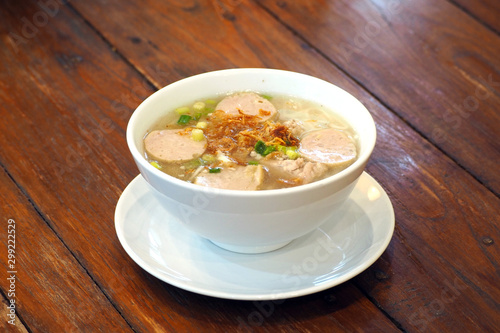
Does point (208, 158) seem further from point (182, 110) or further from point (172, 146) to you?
point (182, 110)

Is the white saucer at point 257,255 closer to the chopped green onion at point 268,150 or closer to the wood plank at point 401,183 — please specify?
the wood plank at point 401,183

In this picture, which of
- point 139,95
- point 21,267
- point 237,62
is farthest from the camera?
point 237,62

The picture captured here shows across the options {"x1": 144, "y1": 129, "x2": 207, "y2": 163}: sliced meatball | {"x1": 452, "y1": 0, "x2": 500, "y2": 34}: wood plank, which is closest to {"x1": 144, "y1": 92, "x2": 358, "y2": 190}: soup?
{"x1": 144, "y1": 129, "x2": 207, "y2": 163}: sliced meatball

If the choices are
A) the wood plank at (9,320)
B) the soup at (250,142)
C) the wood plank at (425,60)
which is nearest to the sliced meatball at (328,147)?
the soup at (250,142)

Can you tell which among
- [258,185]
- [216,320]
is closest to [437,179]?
[258,185]

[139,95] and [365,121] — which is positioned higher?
[365,121]

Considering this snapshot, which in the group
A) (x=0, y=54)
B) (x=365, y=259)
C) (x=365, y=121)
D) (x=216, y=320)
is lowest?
(x=0, y=54)

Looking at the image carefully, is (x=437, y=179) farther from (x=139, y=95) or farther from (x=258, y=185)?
(x=139, y=95)
